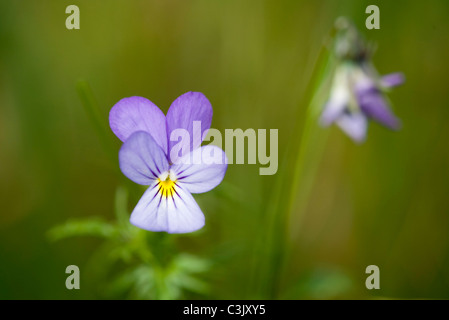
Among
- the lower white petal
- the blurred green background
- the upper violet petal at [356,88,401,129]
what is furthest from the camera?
the blurred green background

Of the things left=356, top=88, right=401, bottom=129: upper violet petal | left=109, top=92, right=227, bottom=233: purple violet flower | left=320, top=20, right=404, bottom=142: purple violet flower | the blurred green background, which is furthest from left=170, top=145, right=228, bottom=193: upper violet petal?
the blurred green background

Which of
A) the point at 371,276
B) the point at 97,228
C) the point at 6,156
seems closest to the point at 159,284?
the point at 97,228

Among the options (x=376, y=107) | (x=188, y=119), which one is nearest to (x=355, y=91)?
(x=376, y=107)

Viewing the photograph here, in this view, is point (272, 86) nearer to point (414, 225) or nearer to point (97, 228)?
point (414, 225)

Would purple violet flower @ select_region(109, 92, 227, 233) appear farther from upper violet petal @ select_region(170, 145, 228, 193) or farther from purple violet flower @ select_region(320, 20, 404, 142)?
purple violet flower @ select_region(320, 20, 404, 142)

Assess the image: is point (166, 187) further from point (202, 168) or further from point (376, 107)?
point (376, 107)

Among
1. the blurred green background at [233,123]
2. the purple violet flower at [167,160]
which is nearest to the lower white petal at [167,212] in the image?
the purple violet flower at [167,160]

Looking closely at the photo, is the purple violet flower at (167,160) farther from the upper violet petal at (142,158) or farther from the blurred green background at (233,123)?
the blurred green background at (233,123)
